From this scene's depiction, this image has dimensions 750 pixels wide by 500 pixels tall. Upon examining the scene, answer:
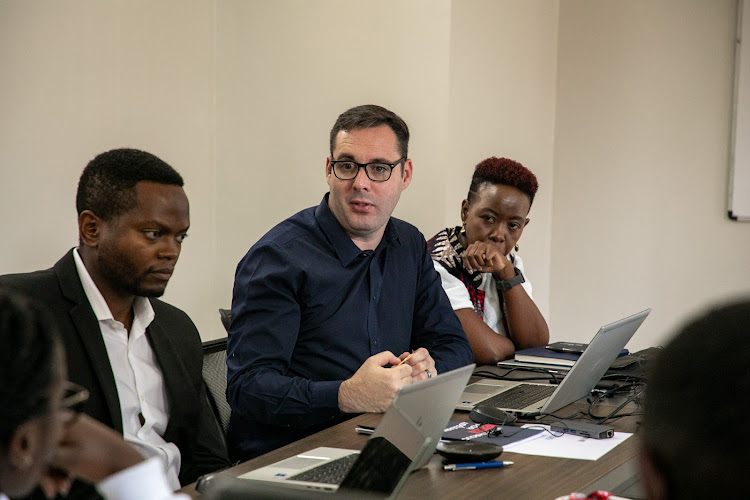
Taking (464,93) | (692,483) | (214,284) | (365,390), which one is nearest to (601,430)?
(365,390)

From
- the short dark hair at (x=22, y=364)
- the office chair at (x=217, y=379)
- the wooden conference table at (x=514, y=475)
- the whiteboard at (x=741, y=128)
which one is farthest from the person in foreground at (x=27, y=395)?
the whiteboard at (x=741, y=128)

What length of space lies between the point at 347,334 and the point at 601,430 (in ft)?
2.42

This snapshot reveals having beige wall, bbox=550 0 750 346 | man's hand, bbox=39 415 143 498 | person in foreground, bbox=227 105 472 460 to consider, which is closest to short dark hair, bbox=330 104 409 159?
person in foreground, bbox=227 105 472 460

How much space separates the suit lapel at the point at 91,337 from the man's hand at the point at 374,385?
1.68 feet

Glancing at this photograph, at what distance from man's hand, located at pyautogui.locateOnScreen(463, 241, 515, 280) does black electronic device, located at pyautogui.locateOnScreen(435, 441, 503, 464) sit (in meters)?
1.39

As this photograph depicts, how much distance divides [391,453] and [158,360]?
2.84ft

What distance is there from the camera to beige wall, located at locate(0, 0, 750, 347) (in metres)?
Result: 2.93

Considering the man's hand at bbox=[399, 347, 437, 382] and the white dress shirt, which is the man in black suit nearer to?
the man's hand at bbox=[399, 347, 437, 382]

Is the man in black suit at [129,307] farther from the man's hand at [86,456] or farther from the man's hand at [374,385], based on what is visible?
the man's hand at [86,456]

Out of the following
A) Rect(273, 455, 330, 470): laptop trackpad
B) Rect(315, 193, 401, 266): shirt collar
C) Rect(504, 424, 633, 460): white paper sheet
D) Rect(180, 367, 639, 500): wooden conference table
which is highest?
Rect(315, 193, 401, 266): shirt collar

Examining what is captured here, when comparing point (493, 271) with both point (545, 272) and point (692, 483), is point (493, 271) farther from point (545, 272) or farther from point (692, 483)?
point (692, 483)

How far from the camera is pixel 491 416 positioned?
1.90 metres

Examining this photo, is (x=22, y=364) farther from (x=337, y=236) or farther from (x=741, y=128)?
(x=741, y=128)

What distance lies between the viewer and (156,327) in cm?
203
